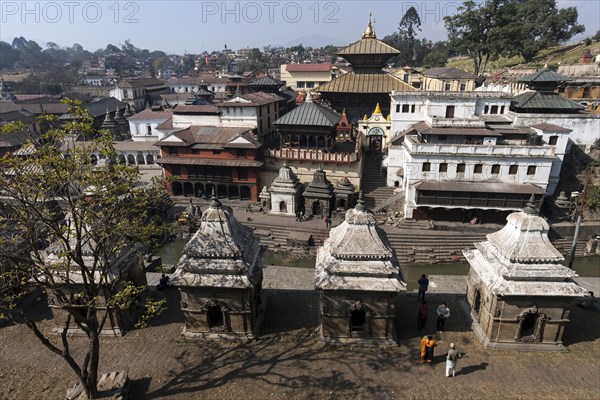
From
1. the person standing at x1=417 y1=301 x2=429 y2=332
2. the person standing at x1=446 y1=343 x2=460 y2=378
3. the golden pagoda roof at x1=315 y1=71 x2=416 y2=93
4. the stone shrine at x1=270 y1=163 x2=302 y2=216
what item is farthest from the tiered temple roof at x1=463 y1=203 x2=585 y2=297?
the golden pagoda roof at x1=315 y1=71 x2=416 y2=93

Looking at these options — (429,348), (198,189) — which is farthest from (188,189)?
(429,348)

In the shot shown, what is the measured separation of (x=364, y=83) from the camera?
149 feet

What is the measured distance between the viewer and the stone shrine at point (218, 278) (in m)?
14.4

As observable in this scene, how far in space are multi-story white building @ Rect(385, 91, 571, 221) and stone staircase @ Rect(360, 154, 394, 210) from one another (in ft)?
7.44

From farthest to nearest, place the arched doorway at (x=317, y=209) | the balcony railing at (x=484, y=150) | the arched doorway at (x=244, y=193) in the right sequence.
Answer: the arched doorway at (x=244, y=193) → the arched doorway at (x=317, y=209) → the balcony railing at (x=484, y=150)

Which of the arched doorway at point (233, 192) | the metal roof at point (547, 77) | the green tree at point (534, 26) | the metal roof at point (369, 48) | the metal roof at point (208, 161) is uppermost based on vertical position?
the green tree at point (534, 26)

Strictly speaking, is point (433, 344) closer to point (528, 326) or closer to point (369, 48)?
point (528, 326)

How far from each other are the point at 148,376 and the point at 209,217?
606 centimetres

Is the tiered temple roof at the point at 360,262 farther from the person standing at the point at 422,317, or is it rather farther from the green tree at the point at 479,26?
the green tree at the point at 479,26

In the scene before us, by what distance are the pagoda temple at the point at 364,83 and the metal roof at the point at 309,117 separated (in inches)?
393

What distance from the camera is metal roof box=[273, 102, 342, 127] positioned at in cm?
3494

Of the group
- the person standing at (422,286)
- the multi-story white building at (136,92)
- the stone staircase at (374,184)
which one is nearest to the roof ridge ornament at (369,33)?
the stone staircase at (374,184)

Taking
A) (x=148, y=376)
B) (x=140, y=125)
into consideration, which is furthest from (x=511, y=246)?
(x=140, y=125)

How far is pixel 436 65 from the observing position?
9175cm
